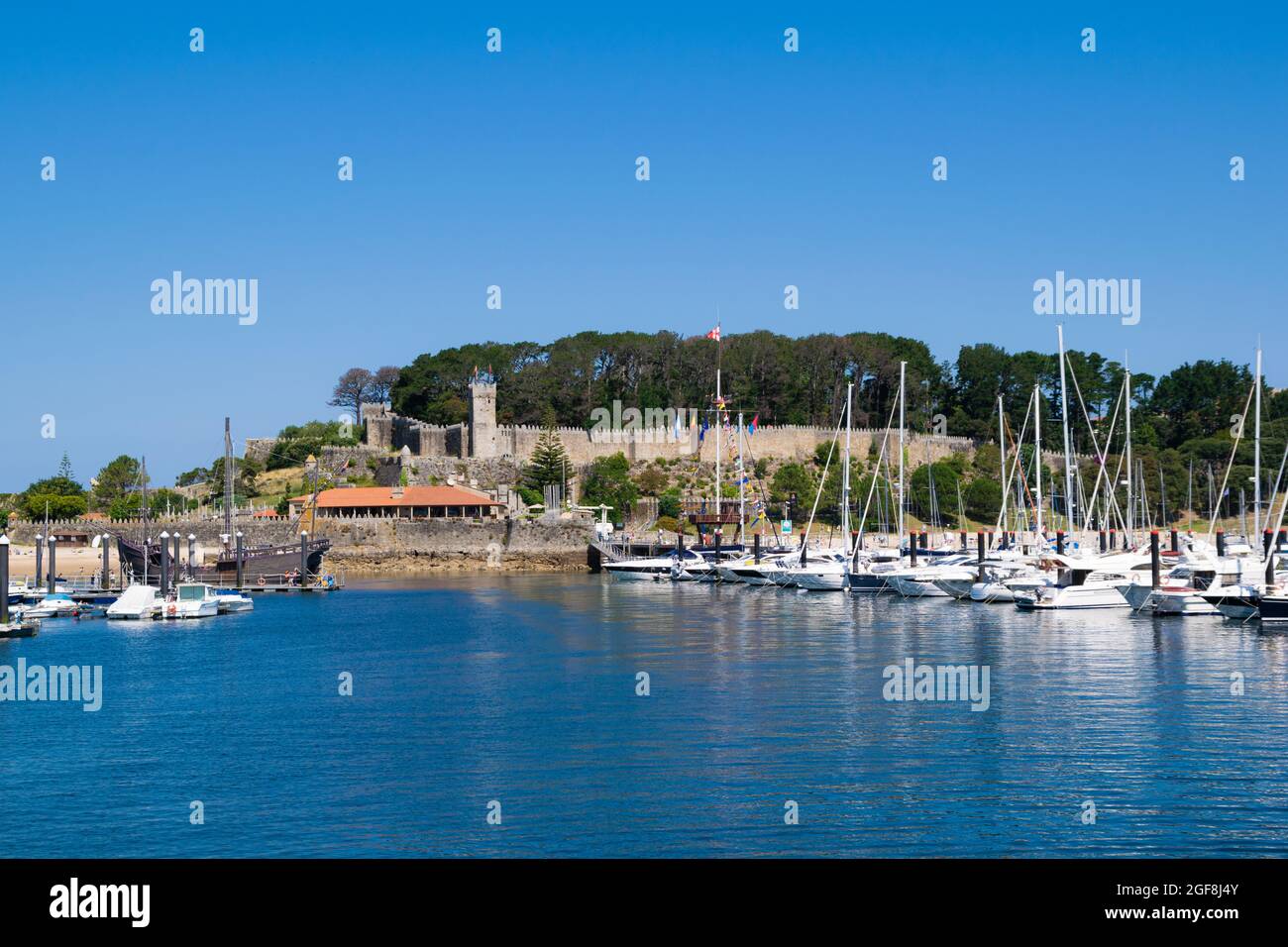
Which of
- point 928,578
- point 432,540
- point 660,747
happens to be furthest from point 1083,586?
point 432,540

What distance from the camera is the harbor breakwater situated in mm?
83688

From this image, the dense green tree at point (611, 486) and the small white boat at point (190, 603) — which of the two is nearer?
the small white boat at point (190, 603)

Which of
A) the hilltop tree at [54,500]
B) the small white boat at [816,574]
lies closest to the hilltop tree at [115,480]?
the hilltop tree at [54,500]

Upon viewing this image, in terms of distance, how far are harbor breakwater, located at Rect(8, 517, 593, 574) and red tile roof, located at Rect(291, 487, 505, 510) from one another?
1.27 metres

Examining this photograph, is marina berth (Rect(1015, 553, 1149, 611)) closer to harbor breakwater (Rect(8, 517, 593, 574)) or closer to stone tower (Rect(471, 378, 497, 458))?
harbor breakwater (Rect(8, 517, 593, 574))

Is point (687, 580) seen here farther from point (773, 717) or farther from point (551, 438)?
point (773, 717)

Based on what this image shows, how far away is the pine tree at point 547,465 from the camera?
296ft

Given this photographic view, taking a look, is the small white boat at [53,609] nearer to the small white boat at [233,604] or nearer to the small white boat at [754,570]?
the small white boat at [233,604]

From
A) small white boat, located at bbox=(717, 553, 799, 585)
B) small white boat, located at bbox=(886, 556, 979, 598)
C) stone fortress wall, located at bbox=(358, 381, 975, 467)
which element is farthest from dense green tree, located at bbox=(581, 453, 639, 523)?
small white boat, located at bbox=(886, 556, 979, 598)

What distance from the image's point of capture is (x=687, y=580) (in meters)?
68.4

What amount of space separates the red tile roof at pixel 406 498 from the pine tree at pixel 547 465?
165 inches

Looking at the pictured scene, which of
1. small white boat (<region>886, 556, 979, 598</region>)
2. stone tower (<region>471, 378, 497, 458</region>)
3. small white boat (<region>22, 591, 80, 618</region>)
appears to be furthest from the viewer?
stone tower (<region>471, 378, 497, 458</region>)
